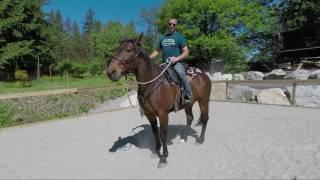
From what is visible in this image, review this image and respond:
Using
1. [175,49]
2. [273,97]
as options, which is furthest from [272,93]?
[175,49]

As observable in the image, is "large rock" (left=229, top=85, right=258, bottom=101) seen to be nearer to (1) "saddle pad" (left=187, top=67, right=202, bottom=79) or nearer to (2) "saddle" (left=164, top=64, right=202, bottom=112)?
(1) "saddle pad" (left=187, top=67, right=202, bottom=79)

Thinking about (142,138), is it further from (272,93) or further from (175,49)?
(272,93)

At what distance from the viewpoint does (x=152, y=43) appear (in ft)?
195

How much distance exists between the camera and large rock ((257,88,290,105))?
13.4 m

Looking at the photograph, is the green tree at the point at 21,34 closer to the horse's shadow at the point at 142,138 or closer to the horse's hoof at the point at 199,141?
the horse's shadow at the point at 142,138

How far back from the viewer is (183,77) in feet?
20.8

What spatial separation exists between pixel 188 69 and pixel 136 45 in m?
1.77

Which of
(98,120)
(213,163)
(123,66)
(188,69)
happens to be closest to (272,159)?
(213,163)

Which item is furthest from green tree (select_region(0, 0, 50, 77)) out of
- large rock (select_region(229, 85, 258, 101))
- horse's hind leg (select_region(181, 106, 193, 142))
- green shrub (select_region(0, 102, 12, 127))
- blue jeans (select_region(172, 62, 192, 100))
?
blue jeans (select_region(172, 62, 192, 100))

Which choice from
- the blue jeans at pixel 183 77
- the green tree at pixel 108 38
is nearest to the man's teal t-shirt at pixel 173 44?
the blue jeans at pixel 183 77

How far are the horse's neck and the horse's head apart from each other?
13cm

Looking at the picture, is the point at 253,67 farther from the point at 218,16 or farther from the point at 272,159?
the point at 272,159

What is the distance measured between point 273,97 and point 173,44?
8.75m

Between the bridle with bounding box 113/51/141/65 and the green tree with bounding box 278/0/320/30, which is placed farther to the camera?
the green tree with bounding box 278/0/320/30
